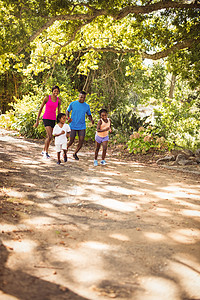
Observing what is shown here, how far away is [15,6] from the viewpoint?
877 centimetres

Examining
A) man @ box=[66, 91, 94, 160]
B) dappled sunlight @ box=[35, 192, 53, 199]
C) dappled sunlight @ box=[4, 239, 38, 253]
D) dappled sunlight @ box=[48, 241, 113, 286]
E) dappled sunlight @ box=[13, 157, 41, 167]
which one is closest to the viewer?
dappled sunlight @ box=[48, 241, 113, 286]

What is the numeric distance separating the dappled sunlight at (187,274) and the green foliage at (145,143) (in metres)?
7.78

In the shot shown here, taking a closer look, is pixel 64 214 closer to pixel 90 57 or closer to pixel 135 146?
pixel 135 146

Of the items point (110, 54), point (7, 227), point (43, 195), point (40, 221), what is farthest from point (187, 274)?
point (110, 54)

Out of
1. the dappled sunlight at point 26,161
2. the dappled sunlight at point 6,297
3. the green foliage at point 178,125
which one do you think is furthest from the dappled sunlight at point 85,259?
the green foliage at point 178,125

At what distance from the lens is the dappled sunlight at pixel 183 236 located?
12.3 ft

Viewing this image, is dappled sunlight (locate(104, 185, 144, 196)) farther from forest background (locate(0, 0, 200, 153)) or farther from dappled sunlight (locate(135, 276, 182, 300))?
forest background (locate(0, 0, 200, 153))

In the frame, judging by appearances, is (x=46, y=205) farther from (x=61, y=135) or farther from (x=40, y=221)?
(x=61, y=135)

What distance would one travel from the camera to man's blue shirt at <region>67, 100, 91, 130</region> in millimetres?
8883

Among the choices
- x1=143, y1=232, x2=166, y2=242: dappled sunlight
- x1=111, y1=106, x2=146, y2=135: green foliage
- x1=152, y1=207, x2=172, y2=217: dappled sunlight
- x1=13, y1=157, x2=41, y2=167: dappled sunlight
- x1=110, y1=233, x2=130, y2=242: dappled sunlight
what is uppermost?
x1=111, y1=106, x2=146, y2=135: green foliage

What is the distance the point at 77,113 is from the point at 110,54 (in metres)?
9.29

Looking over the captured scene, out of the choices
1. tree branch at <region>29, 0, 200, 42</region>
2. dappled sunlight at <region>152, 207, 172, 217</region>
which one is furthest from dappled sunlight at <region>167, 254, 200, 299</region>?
tree branch at <region>29, 0, 200, 42</region>

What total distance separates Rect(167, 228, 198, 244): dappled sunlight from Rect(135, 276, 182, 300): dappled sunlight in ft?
3.22

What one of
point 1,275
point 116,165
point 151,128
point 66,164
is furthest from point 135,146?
point 1,275
